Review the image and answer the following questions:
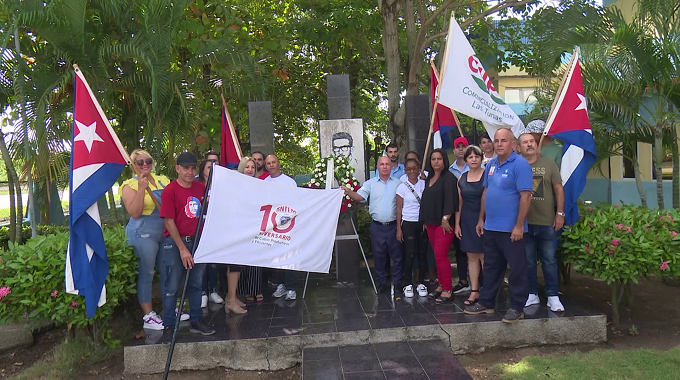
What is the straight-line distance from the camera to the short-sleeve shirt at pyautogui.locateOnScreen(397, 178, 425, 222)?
5.72m

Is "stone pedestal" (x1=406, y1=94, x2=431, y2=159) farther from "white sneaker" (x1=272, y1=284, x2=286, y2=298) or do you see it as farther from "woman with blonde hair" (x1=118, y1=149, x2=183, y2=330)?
"woman with blonde hair" (x1=118, y1=149, x2=183, y2=330)

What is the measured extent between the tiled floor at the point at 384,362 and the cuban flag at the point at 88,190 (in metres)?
2.04

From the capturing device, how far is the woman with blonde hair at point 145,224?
14.9ft

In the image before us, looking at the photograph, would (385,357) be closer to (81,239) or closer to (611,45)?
(81,239)

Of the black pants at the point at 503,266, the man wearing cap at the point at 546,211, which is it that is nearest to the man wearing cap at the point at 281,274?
the black pants at the point at 503,266

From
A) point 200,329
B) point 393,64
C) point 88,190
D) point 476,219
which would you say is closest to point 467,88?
point 476,219

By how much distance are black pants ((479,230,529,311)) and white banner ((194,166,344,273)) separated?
5.44 ft

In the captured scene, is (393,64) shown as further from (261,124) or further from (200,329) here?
(200,329)

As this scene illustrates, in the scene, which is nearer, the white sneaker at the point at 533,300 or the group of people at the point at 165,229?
the group of people at the point at 165,229

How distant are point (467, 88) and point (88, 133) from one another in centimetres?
407

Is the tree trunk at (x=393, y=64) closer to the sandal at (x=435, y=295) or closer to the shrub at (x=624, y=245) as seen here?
the sandal at (x=435, y=295)

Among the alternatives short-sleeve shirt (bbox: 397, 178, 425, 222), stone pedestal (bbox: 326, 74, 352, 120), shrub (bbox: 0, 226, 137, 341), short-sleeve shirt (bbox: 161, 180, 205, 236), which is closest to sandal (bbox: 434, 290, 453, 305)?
short-sleeve shirt (bbox: 397, 178, 425, 222)

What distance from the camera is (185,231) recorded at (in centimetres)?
466

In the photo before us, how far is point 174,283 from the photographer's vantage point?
4.79 metres
